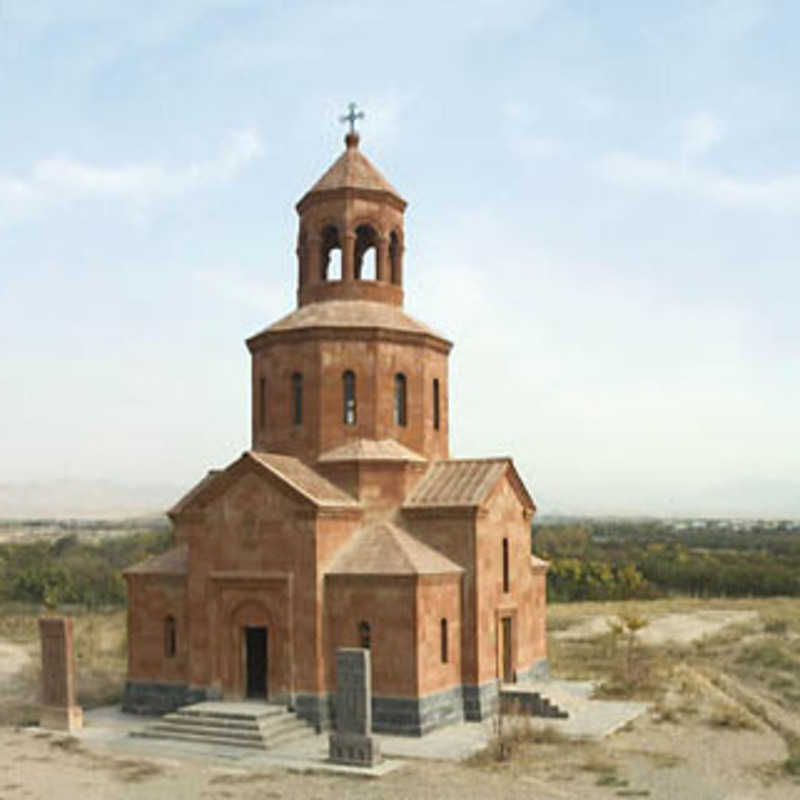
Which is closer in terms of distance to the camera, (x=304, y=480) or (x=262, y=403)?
(x=304, y=480)

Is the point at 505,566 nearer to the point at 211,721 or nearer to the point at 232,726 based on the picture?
the point at 232,726

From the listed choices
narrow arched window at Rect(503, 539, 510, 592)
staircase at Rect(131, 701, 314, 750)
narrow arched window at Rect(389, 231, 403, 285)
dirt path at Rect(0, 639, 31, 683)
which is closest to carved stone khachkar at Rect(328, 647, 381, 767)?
staircase at Rect(131, 701, 314, 750)

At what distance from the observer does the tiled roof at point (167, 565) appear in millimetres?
22500

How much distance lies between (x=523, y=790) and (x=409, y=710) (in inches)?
180

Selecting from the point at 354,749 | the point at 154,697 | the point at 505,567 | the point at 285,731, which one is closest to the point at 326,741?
the point at 285,731

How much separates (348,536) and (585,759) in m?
6.63

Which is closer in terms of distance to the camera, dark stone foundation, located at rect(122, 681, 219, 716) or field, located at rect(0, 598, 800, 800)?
field, located at rect(0, 598, 800, 800)

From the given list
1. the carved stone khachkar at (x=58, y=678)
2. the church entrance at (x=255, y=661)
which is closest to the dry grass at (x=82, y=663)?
the carved stone khachkar at (x=58, y=678)

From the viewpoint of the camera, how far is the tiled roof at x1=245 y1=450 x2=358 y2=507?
20.7 meters

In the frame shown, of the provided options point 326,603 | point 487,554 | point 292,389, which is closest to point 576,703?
point 487,554

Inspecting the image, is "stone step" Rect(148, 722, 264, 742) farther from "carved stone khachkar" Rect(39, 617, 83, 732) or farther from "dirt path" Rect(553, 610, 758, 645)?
"dirt path" Rect(553, 610, 758, 645)

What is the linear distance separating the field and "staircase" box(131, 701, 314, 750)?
1367 millimetres

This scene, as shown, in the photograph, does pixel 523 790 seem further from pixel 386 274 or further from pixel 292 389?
pixel 386 274

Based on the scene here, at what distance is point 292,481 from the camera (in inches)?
818
